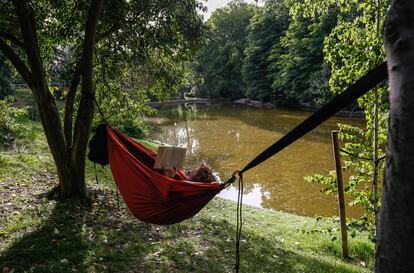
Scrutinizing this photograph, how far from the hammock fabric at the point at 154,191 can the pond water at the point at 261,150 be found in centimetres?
400

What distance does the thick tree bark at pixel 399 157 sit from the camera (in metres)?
1.11

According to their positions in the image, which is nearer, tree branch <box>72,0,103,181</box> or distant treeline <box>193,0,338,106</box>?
tree branch <box>72,0,103,181</box>

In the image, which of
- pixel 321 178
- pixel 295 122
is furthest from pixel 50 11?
pixel 295 122

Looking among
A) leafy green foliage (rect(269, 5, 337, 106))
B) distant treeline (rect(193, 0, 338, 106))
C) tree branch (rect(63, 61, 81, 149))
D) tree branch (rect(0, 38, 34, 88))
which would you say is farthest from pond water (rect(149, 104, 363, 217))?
tree branch (rect(0, 38, 34, 88))

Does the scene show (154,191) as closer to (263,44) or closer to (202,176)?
(202,176)

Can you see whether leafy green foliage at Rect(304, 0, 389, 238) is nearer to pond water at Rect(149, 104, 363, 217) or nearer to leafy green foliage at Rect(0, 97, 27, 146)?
pond water at Rect(149, 104, 363, 217)

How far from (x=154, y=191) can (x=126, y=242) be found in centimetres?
116

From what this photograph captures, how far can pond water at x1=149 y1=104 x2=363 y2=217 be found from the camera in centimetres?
1009

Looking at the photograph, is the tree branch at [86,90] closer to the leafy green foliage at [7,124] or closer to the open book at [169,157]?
the open book at [169,157]

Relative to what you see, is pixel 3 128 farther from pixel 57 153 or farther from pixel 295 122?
pixel 295 122

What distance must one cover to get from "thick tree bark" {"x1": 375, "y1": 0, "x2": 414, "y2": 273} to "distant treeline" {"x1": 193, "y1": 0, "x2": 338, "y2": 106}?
14927mm

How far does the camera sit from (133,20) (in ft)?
20.6

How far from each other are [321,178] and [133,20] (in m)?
4.17

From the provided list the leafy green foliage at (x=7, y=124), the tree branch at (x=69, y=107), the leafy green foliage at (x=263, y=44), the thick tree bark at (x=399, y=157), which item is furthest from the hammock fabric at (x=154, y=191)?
the leafy green foliage at (x=263, y=44)
